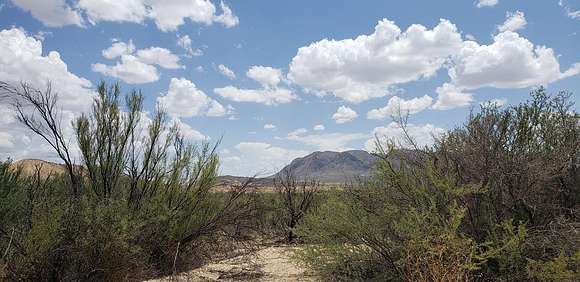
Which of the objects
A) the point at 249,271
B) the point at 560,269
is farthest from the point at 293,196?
the point at 560,269

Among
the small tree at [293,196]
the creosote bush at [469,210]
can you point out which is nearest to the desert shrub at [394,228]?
the creosote bush at [469,210]

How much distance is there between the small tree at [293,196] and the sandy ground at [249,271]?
7.32 m

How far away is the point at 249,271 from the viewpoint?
1301 centimetres

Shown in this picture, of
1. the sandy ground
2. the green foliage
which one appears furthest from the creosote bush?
the sandy ground

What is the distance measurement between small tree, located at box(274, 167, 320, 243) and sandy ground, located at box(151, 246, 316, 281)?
24.0 ft

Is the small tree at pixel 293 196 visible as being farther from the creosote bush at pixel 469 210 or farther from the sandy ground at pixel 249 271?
the creosote bush at pixel 469 210

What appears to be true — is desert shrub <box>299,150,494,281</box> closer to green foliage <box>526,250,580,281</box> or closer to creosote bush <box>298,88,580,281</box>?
creosote bush <box>298,88,580,281</box>

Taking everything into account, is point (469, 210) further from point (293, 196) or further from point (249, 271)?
point (293, 196)

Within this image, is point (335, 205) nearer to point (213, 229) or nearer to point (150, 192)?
point (213, 229)

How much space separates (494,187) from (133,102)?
29.4ft

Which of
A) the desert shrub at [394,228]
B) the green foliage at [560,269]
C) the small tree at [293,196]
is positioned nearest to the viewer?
the green foliage at [560,269]

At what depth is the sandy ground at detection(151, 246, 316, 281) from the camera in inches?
468

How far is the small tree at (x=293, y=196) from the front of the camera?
2319cm

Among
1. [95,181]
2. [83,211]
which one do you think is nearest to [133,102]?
[95,181]
